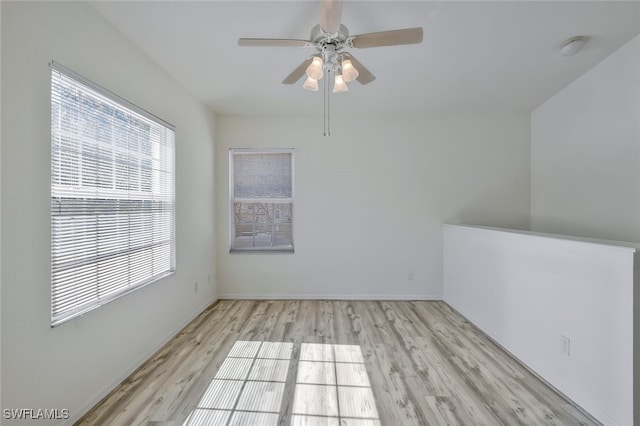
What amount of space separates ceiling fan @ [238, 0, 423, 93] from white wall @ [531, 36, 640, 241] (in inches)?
90.9

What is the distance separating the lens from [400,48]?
2.45 m

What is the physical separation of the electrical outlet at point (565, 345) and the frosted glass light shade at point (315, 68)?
2524 millimetres

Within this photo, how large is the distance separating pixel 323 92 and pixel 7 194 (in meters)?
2.79

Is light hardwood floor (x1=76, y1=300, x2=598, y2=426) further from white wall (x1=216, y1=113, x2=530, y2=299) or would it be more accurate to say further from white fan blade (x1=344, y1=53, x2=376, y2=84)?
white fan blade (x1=344, y1=53, x2=376, y2=84)

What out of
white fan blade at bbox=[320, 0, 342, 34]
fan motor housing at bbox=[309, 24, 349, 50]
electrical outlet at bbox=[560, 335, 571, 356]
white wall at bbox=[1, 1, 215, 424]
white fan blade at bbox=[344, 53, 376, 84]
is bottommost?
electrical outlet at bbox=[560, 335, 571, 356]

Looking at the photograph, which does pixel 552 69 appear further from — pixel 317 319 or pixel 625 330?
pixel 317 319

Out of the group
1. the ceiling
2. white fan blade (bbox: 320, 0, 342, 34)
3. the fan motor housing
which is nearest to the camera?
white fan blade (bbox: 320, 0, 342, 34)

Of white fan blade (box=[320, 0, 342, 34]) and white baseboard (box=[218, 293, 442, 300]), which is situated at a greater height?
white fan blade (box=[320, 0, 342, 34])

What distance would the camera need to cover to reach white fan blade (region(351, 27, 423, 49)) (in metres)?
1.67

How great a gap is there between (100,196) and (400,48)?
2672 mm

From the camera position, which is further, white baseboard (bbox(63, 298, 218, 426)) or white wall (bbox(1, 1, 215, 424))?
white baseboard (bbox(63, 298, 218, 426))

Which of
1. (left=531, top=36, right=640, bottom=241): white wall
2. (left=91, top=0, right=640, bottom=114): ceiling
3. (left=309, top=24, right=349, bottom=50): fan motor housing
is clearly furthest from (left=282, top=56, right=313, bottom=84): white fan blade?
(left=531, top=36, right=640, bottom=241): white wall

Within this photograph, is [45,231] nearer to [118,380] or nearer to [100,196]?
[100,196]

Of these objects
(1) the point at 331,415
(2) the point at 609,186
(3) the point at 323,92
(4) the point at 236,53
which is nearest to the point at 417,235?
(2) the point at 609,186
